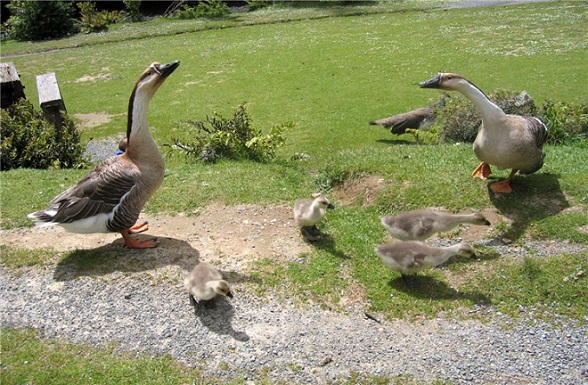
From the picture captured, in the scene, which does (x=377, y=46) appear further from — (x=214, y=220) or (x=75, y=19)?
(x=75, y=19)

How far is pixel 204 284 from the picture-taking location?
569cm

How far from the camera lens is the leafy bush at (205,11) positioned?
2881 cm

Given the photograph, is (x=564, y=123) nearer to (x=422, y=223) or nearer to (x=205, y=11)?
(x=422, y=223)

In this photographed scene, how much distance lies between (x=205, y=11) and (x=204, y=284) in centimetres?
2606

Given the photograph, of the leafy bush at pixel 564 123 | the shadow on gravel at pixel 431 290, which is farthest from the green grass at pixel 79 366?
the leafy bush at pixel 564 123

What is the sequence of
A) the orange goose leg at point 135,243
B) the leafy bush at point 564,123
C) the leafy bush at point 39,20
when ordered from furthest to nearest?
1. the leafy bush at point 39,20
2. the leafy bush at point 564,123
3. the orange goose leg at point 135,243

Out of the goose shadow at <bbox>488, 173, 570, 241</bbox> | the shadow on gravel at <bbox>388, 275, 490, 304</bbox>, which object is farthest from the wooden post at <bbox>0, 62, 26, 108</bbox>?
the goose shadow at <bbox>488, 173, 570, 241</bbox>

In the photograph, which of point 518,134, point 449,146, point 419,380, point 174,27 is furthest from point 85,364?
point 174,27

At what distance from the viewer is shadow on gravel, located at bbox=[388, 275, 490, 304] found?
5.96 metres

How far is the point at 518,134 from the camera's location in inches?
288

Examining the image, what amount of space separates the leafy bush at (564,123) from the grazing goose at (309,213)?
567 cm

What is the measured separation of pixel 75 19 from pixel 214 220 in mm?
25237

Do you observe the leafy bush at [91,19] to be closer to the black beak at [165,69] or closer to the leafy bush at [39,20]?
the leafy bush at [39,20]

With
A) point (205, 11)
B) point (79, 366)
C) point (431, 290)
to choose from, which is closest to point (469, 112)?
point (431, 290)
